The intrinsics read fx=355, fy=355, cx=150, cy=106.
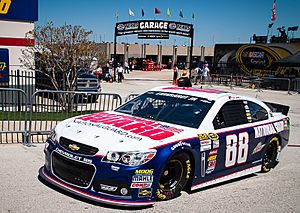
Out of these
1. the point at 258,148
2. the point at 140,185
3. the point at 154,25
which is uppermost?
the point at 154,25

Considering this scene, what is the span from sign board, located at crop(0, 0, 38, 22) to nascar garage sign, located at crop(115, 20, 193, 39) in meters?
19.9

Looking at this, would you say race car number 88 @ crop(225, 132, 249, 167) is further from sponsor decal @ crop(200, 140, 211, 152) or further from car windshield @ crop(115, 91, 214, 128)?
car windshield @ crop(115, 91, 214, 128)

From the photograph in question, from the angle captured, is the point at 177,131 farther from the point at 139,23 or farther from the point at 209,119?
the point at 139,23

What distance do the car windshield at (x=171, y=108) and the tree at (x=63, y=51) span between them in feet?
20.3

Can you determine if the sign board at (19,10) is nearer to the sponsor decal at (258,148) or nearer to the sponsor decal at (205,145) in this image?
the sponsor decal at (258,148)

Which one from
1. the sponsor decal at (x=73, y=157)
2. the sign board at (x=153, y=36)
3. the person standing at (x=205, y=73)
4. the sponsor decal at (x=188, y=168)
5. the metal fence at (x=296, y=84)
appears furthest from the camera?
the sign board at (x=153, y=36)

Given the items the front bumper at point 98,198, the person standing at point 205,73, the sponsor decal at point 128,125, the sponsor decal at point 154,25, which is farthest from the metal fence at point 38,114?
the sponsor decal at point 154,25

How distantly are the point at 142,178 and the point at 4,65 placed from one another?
9.96 meters

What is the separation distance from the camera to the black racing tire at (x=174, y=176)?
15.4ft

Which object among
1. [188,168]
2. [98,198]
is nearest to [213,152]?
[188,168]

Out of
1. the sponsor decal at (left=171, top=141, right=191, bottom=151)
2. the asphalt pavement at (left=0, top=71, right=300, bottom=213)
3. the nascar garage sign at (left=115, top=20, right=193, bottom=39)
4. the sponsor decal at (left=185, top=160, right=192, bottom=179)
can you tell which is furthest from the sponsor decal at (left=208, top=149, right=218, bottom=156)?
the nascar garage sign at (left=115, top=20, right=193, bottom=39)

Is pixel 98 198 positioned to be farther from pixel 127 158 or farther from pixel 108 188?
pixel 127 158

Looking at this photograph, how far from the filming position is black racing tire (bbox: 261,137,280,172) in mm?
6566

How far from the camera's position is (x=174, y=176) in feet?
16.0
